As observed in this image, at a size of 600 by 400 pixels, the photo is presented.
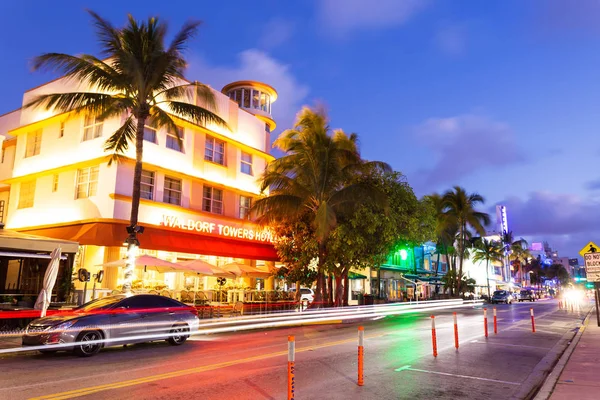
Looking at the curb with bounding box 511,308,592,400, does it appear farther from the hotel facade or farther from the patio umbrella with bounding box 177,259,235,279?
the hotel facade

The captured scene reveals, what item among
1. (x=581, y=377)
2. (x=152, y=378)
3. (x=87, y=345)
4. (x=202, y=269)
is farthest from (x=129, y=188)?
(x=581, y=377)

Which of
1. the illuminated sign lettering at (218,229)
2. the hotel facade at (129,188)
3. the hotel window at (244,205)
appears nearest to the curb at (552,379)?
the hotel facade at (129,188)

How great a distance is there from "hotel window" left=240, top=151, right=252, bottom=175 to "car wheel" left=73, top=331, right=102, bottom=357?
22.5 metres

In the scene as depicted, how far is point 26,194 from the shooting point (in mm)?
29672

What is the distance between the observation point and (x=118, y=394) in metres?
7.80

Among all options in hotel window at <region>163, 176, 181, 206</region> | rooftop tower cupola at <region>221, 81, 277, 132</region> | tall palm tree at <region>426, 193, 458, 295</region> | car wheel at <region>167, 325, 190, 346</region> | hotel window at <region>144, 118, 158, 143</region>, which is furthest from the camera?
tall palm tree at <region>426, 193, 458, 295</region>

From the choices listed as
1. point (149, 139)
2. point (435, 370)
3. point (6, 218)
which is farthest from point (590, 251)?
point (6, 218)

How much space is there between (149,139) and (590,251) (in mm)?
22648

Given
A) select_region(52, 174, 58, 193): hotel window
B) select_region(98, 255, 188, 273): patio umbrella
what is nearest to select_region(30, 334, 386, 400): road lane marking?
select_region(98, 255, 188, 273): patio umbrella

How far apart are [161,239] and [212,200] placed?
6.08 metres

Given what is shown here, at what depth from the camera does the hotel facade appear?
25062 millimetres

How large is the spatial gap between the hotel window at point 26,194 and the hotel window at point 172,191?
830 centimetres

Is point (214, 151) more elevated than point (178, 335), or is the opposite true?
point (214, 151)

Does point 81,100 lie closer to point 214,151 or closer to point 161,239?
point 161,239
